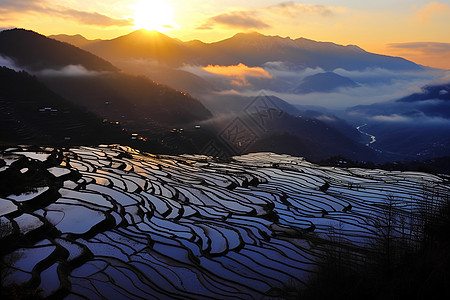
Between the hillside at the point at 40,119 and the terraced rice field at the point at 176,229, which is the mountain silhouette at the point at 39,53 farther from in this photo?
the terraced rice field at the point at 176,229

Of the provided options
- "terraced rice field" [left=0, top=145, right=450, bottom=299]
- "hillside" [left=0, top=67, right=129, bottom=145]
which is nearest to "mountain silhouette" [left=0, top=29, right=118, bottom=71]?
"hillside" [left=0, top=67, right=129, bottom=145]

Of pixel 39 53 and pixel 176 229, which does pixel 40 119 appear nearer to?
pixel 176 229

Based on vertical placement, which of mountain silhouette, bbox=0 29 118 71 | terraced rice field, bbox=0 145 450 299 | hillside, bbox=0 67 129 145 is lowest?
terraced rice field, bbox=0 145 450 299

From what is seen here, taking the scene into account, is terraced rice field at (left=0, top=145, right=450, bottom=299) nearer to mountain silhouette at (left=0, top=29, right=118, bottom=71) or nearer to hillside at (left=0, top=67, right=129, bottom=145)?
hillside at (left=0, top=67, right=129, bottom=145)

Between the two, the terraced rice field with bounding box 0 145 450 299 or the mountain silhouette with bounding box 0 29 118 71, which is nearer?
the terraced rice field with bounding box 0 145 450 299

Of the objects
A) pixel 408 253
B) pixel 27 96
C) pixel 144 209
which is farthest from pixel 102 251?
pixel 27 96

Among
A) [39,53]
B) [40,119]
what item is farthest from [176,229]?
[39,53]

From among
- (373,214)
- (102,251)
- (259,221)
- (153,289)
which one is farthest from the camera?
(373,214)

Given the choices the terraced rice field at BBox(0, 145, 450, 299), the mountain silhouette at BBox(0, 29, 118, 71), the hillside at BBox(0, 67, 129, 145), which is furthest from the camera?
the mountain silhouette at BBox(0, 29, 118, 71)

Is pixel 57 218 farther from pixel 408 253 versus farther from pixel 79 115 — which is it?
pixel 79 115
